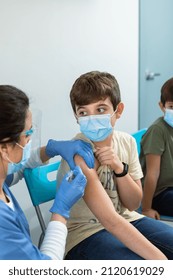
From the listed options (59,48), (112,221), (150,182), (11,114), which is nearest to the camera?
(11,114)

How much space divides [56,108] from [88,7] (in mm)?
701

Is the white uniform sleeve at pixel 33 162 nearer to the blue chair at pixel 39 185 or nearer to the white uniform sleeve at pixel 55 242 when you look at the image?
the blue chair at pixel 39 185

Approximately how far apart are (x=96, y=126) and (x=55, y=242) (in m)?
0.45

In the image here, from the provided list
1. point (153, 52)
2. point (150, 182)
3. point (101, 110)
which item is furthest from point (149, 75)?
point (101, 110)

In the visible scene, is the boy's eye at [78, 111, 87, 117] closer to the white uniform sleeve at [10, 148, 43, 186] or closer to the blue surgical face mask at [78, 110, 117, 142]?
the blue surgical face mask at [78, 110, 117, 142]

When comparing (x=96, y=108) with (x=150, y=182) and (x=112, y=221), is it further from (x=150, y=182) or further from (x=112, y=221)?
(x=150, y=182)

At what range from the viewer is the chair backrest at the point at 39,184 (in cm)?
146

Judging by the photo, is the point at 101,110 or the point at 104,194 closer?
the point at 104,194

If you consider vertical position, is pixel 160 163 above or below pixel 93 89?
below

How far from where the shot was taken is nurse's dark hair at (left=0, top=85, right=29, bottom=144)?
0.96 metres

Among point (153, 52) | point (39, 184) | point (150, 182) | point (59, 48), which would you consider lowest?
point (150, 182)

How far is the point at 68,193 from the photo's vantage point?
1.17 meters

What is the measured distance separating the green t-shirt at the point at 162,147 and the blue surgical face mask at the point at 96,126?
440 millimetres
